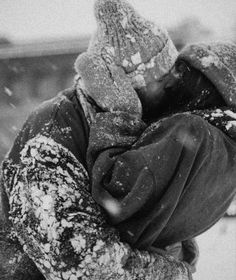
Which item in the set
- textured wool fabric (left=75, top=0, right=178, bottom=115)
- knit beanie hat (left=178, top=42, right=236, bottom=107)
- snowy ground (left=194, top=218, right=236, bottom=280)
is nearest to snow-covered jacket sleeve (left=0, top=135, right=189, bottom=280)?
textured wool fabric (left=75, top=0, right=178, bottom=115)

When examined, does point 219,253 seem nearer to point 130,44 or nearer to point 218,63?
point 218,63

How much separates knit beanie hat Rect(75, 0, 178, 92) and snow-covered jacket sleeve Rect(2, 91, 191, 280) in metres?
0.28

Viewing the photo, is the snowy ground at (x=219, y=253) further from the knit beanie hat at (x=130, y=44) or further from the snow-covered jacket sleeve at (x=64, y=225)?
the knit beanie hat at (x=130, y=44)

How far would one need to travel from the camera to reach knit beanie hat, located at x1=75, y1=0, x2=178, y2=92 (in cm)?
114

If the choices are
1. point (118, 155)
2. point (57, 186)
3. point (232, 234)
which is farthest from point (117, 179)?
point (232, 234)

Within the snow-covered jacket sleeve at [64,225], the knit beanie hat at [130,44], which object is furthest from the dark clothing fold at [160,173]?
the knit beanie hat at [130,44]

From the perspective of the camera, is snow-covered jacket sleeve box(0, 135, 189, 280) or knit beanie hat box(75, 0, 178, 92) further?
knit beanie hat box(75, 0, 178, 92)

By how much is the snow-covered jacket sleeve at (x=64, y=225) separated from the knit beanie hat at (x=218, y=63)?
46 cm

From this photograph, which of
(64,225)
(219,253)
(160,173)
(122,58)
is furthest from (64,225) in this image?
(219,253)

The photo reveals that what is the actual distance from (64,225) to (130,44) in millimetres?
542

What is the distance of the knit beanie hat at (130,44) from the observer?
1.14 metres

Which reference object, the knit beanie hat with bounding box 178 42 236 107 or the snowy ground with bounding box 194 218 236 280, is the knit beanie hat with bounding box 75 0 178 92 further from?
the snowy ground with bounding box 194 218 236 280

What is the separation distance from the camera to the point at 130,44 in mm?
1144

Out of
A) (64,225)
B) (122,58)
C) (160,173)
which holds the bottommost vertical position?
(64,225)
